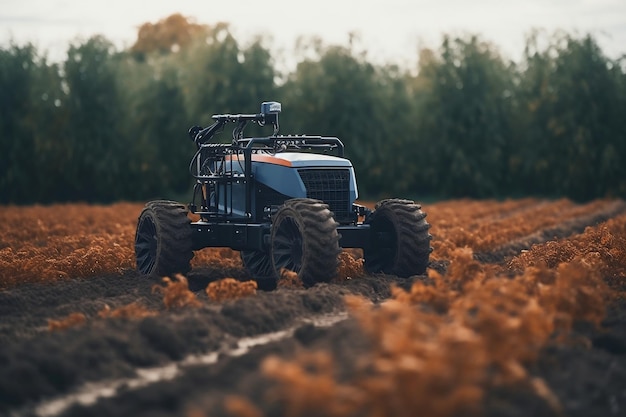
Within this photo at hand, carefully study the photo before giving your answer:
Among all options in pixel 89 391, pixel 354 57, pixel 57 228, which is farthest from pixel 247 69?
pixel 89 391

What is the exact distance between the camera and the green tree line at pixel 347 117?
146 feet

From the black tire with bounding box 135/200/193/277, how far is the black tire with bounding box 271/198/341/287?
86.3 inches

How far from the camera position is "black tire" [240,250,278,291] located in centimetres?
1324

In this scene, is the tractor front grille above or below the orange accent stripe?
below

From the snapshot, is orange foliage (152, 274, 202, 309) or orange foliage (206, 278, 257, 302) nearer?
orange foliage (152, 274, 202, 309)

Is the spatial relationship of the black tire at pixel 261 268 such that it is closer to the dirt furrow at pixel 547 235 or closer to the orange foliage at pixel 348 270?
the orange foliage at pixel 348 270

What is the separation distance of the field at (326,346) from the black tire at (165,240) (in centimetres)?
Result: 49

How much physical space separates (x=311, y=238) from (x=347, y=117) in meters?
34.6

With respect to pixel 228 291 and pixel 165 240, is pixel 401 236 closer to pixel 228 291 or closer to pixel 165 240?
pixel 228 291

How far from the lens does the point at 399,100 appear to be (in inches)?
1890

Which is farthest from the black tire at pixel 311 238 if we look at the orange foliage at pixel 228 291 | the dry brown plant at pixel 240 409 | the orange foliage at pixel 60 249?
the dry brown plant at pixel 240 409

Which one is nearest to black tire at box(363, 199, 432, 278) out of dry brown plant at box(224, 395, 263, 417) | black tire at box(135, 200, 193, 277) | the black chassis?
the black chassis

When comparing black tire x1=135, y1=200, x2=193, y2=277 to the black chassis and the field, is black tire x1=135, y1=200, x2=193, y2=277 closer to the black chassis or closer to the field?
the black chassis

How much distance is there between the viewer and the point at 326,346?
733cm
